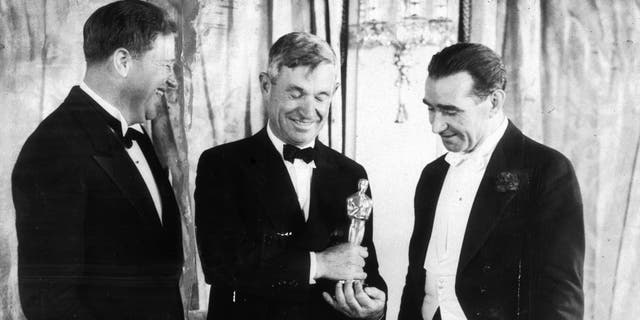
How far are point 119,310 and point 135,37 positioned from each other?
96 cm

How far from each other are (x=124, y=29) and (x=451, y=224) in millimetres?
1389

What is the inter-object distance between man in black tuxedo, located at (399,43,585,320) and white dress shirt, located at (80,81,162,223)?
0.98 meters

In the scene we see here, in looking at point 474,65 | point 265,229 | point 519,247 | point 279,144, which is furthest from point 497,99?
point 265,229

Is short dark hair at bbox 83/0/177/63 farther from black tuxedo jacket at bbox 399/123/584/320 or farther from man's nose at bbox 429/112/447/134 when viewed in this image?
black tuxedo jacket at bbox 399/123/584/320

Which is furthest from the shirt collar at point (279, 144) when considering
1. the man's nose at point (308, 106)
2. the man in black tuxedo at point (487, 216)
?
the man in black tuxedo at point (487, 216)

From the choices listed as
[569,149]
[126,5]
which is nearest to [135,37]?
[126,5]

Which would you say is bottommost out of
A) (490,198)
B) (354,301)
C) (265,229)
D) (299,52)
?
(354,301)

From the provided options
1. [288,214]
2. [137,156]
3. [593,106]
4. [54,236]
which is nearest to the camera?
[54,236]

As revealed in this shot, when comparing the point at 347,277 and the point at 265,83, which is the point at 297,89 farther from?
the point at 347,277

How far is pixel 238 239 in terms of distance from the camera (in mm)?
2381

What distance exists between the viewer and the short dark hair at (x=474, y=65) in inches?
96.9

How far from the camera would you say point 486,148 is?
2.45 metres

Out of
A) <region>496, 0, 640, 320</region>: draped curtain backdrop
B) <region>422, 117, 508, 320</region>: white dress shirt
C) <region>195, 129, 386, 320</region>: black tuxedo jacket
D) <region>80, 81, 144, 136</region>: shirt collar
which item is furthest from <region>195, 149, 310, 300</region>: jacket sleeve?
<region>496, 0, 640, 320</region>: draped curtain backdrop

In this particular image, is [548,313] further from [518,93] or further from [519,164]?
[518,93]
